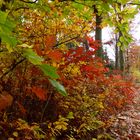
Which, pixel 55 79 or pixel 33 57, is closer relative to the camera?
pixel 33 57

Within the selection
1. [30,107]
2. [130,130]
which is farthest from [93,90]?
[30,107]

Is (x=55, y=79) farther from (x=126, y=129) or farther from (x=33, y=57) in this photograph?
(x=126, y=129)

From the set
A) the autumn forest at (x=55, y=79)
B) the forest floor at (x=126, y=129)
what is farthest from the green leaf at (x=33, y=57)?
the forest floor at (x=126, y=129)

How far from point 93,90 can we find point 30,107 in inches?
80.0

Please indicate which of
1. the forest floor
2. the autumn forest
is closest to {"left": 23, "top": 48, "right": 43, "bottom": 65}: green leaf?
the autumn forest

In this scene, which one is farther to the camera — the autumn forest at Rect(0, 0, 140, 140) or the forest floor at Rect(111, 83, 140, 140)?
the forest floor at Rect(111, 83, 140, 140)

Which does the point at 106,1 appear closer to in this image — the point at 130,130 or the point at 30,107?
the point at 30,107

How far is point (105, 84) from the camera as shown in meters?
6.18

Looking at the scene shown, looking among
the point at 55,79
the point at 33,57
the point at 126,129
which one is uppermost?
the point at 33,57

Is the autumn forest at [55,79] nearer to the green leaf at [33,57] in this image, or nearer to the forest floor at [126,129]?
the forest floor at [126,129]

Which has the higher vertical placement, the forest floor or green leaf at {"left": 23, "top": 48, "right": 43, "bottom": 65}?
green leaf at {"left": 23, "top": 48, "right": 43, "bottom": 65}

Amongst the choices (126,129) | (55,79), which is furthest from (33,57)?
(126,129)

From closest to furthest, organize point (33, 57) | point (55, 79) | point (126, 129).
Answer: point (33, 57) → point (55, 79) → point (126, 129)

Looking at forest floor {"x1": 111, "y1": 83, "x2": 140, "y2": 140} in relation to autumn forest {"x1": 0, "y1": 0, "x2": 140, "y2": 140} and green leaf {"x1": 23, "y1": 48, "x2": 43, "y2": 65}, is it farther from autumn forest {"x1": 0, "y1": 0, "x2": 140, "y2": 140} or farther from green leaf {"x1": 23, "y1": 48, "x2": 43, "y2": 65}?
green leaf {"x1": 23, "y1": 48, "x2": 43, "y2": 65}
